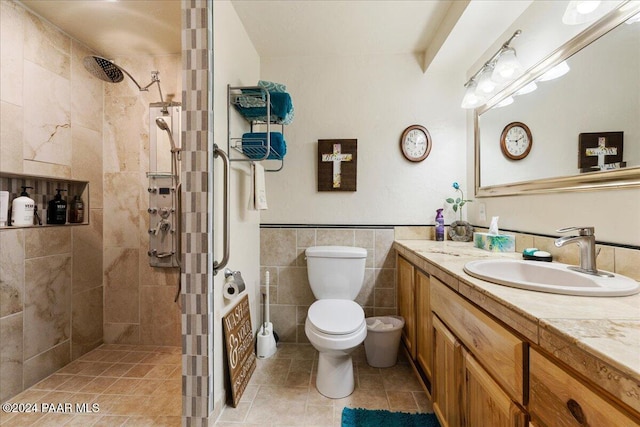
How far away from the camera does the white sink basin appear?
2.54 ft

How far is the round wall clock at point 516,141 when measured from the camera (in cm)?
147

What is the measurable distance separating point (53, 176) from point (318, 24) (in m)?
2.09

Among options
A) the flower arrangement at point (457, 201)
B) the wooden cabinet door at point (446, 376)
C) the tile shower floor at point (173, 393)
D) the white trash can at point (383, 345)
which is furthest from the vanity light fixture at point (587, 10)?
the tile shower floor at point (173, 393)

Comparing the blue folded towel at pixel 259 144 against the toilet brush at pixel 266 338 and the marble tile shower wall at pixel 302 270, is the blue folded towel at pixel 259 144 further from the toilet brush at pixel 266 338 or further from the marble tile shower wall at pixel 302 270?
the toilet brush at pixel 266 338

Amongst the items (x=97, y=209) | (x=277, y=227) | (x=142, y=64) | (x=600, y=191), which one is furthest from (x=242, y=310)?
(x=142, y=64)

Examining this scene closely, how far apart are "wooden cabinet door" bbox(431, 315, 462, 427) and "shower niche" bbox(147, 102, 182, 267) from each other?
6.15ft

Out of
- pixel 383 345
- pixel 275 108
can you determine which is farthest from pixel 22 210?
pixel 383 345

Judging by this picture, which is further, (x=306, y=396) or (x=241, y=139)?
(x=241, y=139)

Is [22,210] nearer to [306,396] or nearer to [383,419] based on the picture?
[306,396]

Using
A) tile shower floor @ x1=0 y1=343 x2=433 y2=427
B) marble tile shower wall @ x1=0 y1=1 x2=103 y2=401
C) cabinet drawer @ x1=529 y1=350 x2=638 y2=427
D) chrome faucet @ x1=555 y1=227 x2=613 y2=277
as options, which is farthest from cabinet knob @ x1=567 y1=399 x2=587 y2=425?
marble tile shower wall @ x1=0 y1=1 x2=103 y2=401

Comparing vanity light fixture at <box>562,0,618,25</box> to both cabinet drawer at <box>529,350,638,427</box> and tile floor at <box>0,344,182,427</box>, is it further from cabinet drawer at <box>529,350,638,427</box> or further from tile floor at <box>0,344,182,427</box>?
tile floor at <box>0,344,182,427</box>

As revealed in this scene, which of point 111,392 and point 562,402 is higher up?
point 562,402

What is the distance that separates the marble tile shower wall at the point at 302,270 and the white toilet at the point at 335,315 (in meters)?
0.17

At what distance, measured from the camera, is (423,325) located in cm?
155
